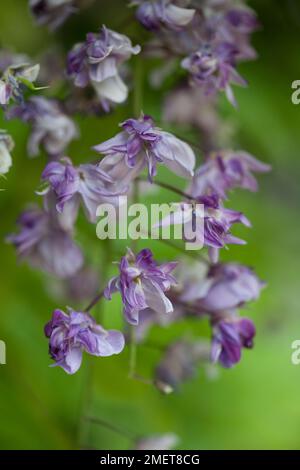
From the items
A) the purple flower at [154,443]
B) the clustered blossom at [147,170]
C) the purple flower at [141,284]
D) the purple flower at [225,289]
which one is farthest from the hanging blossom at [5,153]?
the purple flower at [154,443]

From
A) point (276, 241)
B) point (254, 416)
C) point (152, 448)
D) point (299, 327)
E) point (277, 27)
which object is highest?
point (277, 27)

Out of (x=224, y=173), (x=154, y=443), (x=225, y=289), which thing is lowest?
(x=154, y=443)

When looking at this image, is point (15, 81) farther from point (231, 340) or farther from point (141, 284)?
point (231, 340)

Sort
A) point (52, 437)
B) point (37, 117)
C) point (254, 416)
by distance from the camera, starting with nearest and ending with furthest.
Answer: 1. point (37, 117)
2. point (52, 437)
3. point (254, 416)

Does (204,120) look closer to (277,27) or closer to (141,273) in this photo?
(277,27)

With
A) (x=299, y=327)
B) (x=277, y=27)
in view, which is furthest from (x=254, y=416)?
(x=277, y=27)

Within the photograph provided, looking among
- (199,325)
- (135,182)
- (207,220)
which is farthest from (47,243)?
(199,325)
